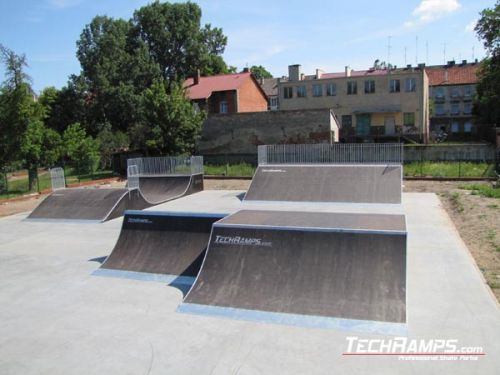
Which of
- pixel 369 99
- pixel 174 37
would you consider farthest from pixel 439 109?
pixel 174 37

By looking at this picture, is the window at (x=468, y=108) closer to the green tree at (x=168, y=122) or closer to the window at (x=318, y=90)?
the window at (x=318, y=90)

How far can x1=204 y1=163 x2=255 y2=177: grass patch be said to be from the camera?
27.4 m

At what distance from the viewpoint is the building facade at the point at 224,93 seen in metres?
40.9

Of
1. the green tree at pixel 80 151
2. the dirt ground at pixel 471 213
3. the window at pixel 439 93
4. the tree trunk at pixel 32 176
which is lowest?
the dirt ground at pixel 471 213

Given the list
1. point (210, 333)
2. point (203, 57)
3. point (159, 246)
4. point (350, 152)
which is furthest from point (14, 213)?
point (203, 57)

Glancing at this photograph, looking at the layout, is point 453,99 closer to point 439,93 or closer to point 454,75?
point 439,93

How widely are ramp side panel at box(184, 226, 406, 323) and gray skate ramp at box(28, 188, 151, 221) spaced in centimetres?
820

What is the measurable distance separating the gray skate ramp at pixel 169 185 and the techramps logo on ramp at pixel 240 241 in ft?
41.0

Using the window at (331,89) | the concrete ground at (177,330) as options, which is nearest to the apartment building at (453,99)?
the window at (331,89)

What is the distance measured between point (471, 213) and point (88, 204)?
12511 millimetres

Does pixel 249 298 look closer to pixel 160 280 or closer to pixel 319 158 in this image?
pixel 160 280

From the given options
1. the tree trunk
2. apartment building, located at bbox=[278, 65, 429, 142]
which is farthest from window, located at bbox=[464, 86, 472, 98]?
the tree trunk

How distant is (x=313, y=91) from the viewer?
4088 centimetres

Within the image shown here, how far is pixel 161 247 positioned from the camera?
8.67 metres
